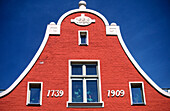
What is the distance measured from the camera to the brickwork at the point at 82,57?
14523 millimetres

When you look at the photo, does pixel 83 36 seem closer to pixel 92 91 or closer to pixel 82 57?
pixel 82 57

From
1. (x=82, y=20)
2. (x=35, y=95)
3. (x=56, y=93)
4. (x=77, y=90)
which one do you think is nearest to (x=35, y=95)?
(x=35, y=95)

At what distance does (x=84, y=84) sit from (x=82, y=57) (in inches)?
64.8

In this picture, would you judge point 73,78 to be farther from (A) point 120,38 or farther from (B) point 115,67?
(A) point 120,38

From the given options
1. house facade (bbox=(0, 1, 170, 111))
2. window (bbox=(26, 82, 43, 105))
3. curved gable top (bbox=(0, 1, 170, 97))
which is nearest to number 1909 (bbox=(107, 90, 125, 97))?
house facade (bbox=(0, 1, 170, 111))

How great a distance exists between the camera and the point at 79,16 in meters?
17.5

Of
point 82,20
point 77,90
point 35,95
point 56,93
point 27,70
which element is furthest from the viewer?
point 82,20

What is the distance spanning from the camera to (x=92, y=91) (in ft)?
49.3

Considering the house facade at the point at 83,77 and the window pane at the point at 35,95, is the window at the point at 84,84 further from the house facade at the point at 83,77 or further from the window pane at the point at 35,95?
the window pane at the point at 35,95

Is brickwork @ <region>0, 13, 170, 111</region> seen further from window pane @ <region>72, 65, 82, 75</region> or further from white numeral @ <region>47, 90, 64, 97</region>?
window pane @ <region>72, 65, 82, 75</region>

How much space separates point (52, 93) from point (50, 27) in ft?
14.4

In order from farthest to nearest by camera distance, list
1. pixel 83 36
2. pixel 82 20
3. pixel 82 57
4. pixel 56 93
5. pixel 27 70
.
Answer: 1. pixel 82 20
2. pixel 83 36
3. pixel 82 57
4. pixel 27 70
5. pixel 56 93

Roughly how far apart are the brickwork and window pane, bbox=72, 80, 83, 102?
42 cm

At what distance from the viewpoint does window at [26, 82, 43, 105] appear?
1459 centimetres
